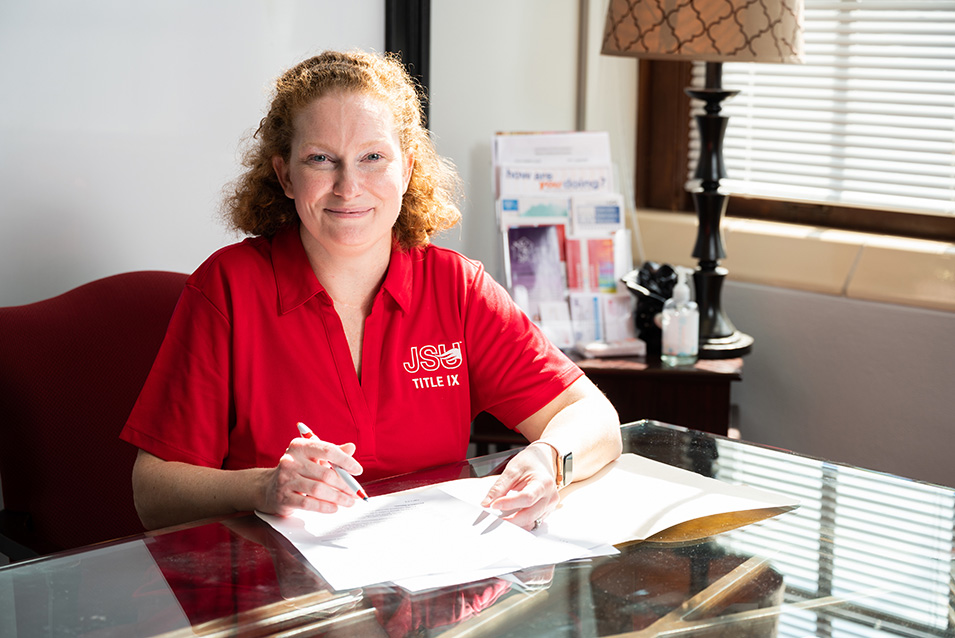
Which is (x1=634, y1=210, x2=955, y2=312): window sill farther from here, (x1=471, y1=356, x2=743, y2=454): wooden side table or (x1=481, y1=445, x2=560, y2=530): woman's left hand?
(x1=481, y1=445, x2=560, y2=530): woman's left hand

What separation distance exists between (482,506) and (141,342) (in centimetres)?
92

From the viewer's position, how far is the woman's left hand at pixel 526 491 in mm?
1432

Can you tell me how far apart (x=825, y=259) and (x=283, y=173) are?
5.96 feet

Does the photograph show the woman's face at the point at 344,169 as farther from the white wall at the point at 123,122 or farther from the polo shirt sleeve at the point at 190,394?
the white wall at the point at 123,122

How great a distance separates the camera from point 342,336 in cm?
175

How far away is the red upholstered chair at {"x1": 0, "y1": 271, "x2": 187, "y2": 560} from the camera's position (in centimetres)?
186

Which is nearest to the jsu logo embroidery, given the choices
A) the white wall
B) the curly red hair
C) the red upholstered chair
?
the curly red hair

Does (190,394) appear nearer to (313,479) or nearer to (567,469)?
(313,479)

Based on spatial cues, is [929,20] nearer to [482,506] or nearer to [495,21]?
[495,21]

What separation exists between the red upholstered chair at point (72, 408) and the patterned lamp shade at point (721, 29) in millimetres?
1410

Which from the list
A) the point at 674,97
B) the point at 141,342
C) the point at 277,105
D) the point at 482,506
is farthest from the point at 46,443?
the point at 674,97

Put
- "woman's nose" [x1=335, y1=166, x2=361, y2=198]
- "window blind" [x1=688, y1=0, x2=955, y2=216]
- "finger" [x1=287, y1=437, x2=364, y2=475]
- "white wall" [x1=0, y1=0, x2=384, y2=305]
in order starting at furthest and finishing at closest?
"window blind" [x1=688, y1=0, x2=955, y2=216] < "white wall" [x1=0, y1=0, x2=384, y2=305] < "woman's nose" [x1=335, y1=166, x2=361, y2=198] < "finger" [x1=287, y1=437, x2=364, y2=475]

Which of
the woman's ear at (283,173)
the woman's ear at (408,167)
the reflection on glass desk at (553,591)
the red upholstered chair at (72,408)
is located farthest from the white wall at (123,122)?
the reflection on glass desk at (553,591)

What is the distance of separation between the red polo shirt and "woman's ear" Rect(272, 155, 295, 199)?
8cm
